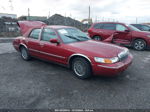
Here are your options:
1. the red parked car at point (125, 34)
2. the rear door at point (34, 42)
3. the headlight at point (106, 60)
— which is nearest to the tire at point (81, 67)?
the headlight at point (106, 60)

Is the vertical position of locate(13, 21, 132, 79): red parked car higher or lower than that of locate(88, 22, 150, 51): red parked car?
lower

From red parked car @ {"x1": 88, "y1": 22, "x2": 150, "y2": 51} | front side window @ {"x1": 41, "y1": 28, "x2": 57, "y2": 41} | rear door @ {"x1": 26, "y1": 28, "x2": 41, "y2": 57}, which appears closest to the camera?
front side window @ {"x1": 41, "y1": 28, "x2": 57, "y2": 41}

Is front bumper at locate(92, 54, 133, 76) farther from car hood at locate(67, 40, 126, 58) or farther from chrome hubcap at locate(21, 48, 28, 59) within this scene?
chrome hubcap at locate(21, 48, 28, 59)

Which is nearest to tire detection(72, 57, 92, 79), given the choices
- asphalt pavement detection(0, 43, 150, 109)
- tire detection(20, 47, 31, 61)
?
asphalt pavement detection(0, 43, 150, 109)

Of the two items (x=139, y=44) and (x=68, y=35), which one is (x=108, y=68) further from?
(x=139, y=44)

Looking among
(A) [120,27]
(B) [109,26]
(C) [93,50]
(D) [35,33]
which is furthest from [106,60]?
(B) [109,26]

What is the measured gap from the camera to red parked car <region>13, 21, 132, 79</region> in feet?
11.1

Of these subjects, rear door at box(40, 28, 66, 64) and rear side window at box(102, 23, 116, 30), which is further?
rear side window at box(102, 23, 116, 30)

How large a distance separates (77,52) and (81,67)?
0.46 m

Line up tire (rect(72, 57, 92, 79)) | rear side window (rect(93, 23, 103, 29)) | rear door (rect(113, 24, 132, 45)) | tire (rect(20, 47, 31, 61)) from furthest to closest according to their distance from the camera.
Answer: rear side window (rect(93, 23, 103, 29)) < rear door (rect(113, 24, 132, 45)) < tire (rect(20, 47, 31, 61)) < tire (rect(72, 57, 92, 79))

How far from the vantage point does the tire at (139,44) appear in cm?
772

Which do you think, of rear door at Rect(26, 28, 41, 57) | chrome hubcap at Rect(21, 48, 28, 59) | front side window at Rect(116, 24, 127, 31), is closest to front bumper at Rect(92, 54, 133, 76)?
rear door at Rect(26, 28, 41, 57)

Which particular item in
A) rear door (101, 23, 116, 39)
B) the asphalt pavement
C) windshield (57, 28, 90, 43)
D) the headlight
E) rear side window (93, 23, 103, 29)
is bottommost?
the asphalt pavement

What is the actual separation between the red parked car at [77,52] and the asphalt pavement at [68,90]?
1.32 feet
